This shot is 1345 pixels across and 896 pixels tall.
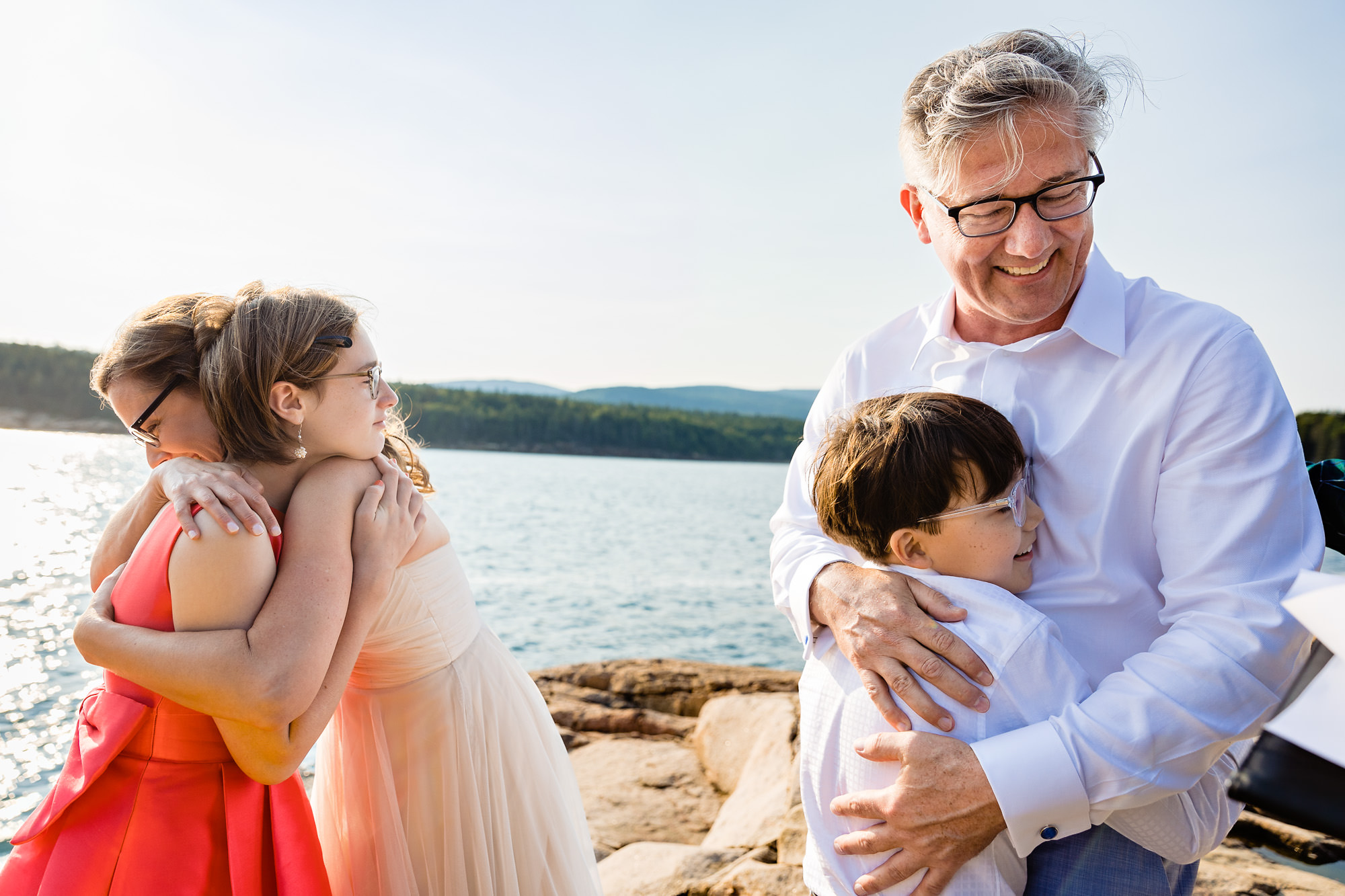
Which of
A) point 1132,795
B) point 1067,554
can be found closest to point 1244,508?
point 1067,554

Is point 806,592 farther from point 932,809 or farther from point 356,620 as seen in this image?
point 356,620

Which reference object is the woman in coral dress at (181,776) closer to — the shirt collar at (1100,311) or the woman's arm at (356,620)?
the woman's arm at (356,620)

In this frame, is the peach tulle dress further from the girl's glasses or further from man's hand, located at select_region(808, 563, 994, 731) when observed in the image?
the girl's glasses

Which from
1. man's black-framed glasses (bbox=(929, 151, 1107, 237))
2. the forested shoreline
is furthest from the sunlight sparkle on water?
the forested shoreline

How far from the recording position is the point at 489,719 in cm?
196

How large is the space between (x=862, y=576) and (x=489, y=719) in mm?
951

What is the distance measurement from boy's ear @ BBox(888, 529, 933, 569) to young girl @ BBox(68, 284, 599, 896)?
1.02m

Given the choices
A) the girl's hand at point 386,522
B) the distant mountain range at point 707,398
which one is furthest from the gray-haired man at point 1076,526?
the distant mountain range at point 707,398

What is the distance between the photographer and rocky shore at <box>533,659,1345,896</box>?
2742mm

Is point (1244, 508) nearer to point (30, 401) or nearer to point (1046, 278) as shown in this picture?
point (1046, 278)

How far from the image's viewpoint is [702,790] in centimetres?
448

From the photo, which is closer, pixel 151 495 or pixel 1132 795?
pixel 1132 795

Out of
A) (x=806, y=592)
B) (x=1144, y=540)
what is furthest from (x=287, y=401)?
(x=1144, y=540)

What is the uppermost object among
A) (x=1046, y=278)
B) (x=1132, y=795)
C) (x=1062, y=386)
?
(x=1046, y=278)
